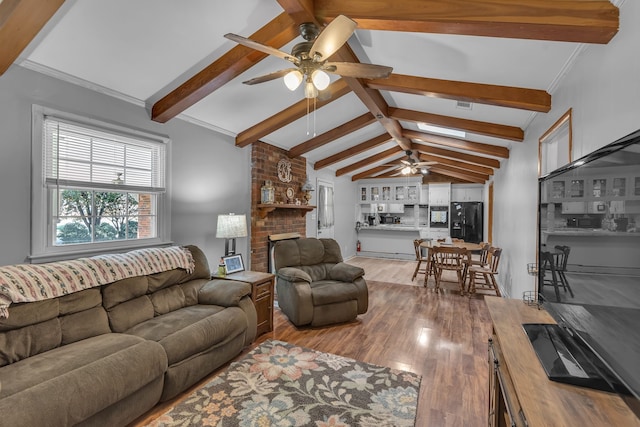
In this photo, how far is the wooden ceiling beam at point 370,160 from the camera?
7070 millimetres

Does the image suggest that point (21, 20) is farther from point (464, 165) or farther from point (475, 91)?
point (464, 165)

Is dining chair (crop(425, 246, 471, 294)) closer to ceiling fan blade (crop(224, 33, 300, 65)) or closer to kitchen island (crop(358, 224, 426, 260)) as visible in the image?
kitchen island (crop(358, 224, 426, 260))

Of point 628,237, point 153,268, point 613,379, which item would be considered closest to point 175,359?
point 153,268

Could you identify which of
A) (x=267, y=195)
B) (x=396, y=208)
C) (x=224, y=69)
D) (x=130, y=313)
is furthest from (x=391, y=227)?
(x=130, y=313)

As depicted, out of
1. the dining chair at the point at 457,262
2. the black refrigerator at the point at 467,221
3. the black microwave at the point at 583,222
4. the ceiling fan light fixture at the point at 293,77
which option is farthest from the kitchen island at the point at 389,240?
the black microwave at the point at 583,222

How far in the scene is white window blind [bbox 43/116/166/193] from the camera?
7.91 ft

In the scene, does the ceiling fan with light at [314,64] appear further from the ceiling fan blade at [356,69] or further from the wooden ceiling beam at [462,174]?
the wooden ceiling beam at [462,174]

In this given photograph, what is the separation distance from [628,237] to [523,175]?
3138 millimetres

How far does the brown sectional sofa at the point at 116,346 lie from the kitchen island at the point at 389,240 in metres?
6.11

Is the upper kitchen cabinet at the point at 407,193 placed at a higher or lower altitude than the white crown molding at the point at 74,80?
lower

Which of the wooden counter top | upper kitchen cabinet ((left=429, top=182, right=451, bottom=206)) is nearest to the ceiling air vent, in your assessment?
the wooden counter top

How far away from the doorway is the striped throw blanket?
4095 mm

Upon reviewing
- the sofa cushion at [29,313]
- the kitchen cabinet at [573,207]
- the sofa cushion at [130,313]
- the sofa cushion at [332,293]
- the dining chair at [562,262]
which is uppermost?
the kitchen cabinet at [573,207]

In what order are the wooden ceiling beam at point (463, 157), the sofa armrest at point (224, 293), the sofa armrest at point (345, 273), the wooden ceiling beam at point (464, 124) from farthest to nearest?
the wooden ceiling beam at point (463, 157) < the sofa armrest at point (345, 273) < the wooden ceiling beam at point (464, 124) < the sofa armrest at point (224, 293)
